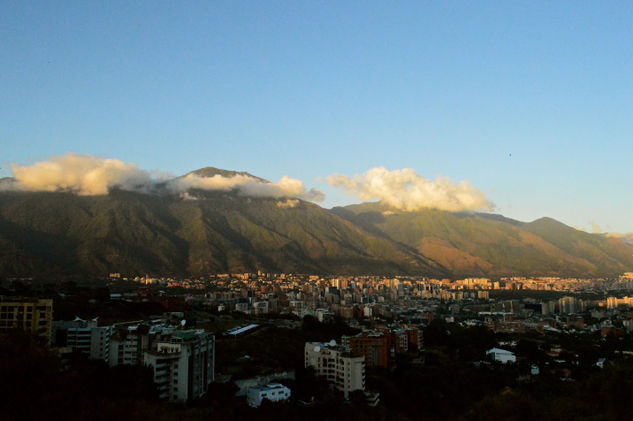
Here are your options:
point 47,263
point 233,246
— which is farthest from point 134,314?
point 233,246

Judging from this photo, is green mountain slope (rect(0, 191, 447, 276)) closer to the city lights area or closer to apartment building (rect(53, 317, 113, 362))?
the city lights area

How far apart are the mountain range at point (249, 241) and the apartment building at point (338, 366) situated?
50820mm

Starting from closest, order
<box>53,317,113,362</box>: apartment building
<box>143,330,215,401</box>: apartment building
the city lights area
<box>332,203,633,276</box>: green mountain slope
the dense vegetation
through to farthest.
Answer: the city lights area < <box>143,330,215,401</box>: apartment building < <box>53,317,113,362</box>: apartment building < the dense vegetation < <box>332,203,633,276</box>: green mountain slope

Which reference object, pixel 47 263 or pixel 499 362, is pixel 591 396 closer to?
pixel 499 362

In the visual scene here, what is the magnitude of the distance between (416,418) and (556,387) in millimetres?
7595

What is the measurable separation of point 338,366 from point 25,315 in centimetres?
1135

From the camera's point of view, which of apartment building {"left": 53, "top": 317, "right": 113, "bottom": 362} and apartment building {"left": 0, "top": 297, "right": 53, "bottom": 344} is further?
apartment building {"left": 53, "top": 317, "right": 113, "bottom": 362}

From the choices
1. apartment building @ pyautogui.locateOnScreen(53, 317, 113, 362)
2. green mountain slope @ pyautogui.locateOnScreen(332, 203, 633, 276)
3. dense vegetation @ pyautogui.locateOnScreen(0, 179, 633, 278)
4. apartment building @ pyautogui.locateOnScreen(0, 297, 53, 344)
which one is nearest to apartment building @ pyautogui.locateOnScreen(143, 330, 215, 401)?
apartment building @ pyautogui.locateOnScreen(53, 317, 113, 362)

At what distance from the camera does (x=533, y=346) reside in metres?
35.4

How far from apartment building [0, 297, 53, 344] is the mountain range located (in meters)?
47.7

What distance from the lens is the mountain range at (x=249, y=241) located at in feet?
269

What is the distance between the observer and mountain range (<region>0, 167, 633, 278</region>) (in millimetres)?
82125

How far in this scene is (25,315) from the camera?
2025 cm

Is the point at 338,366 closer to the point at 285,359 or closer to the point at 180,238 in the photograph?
the point at 285,359
